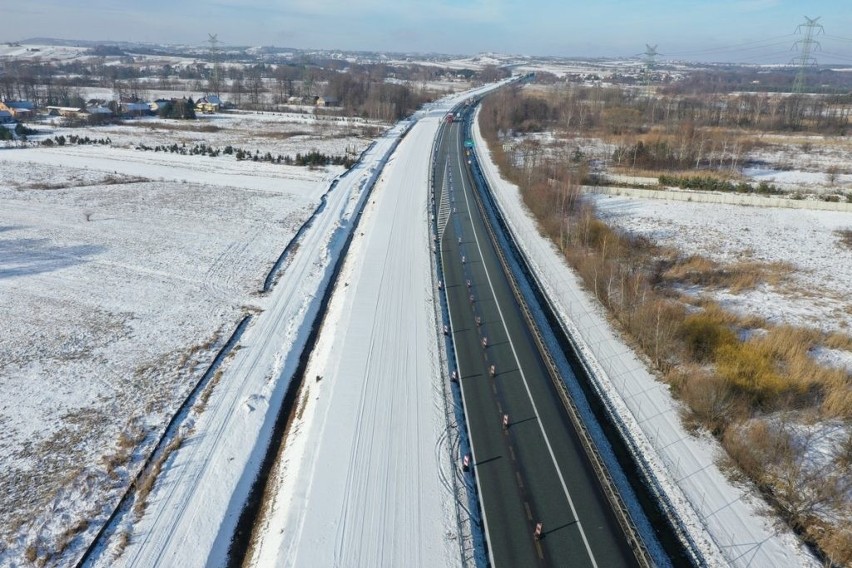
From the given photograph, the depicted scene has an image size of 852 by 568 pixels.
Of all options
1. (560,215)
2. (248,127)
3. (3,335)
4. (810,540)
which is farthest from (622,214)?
(248,127)

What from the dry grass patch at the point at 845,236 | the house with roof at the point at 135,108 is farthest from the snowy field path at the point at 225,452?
the house with roof at the point at 135,108

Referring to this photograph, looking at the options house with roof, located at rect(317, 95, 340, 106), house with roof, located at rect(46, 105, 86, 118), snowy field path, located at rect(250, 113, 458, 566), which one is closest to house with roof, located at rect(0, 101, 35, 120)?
house with roof, located at rect(46, 105, 86, 118)

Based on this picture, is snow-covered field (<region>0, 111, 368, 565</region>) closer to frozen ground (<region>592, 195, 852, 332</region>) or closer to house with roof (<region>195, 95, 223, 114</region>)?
frozen ground (<region>592, 195, 852, 332</region>)

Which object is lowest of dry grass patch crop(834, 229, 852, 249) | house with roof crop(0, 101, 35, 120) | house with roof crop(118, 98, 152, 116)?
dry grass patch crop(834, 229, 852, 249)

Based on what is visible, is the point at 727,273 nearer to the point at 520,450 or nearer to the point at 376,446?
the point at 520,450

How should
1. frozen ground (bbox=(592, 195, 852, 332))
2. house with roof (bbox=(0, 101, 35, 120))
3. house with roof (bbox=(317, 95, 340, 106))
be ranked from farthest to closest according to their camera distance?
house with roof (bbox=(317, 95, 340, 106)) < house with roof (bbox=(0, 101, 35, 120)) < frozen ground (bbox=(592, 195, 852, 332))

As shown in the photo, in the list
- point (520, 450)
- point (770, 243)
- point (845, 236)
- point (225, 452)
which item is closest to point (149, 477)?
point (225, 452)

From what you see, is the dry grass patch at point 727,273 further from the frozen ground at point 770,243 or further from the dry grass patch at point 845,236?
the dry grass patch at point 845,236
